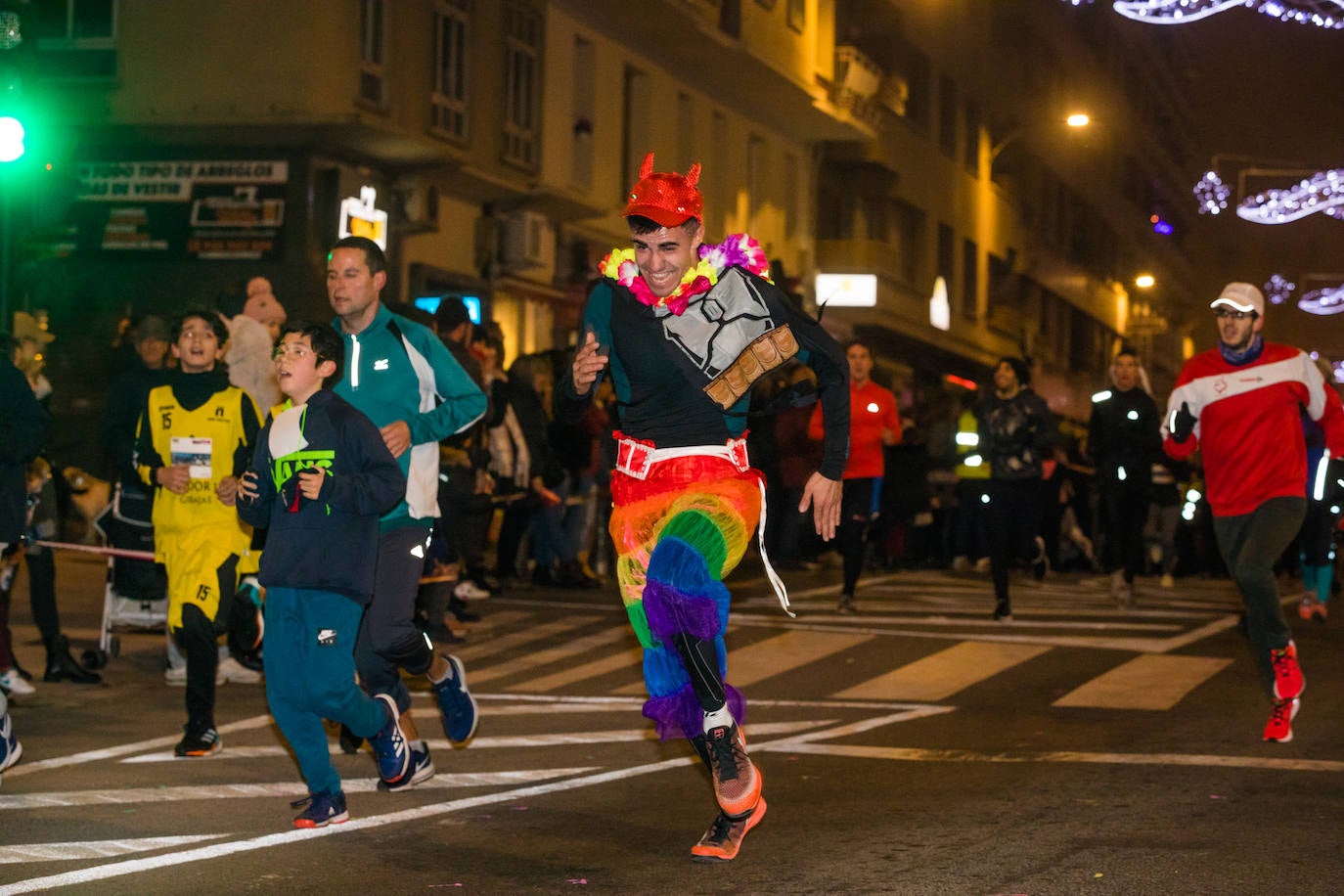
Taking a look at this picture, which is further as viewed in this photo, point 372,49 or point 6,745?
point 372,49

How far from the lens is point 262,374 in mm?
11055

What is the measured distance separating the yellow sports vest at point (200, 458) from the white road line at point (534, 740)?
2.76 ft

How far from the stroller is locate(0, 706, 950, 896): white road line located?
3.84 metres

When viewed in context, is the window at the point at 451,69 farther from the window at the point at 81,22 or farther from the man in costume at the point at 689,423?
the man in costume at the point at 689,423

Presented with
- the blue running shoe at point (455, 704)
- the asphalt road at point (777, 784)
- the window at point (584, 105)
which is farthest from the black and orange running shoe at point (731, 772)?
the window at point (584, 105)

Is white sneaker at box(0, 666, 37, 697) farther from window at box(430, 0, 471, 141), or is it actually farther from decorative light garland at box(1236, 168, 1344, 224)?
decorative light garland at box(1236, 168, 1344, 224)

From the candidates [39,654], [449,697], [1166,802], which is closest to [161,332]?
[39,654]

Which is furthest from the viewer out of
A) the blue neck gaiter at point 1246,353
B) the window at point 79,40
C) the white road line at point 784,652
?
the window at point 79,40

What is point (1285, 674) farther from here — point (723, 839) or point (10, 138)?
point (10, 138)

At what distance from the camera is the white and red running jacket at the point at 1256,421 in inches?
368

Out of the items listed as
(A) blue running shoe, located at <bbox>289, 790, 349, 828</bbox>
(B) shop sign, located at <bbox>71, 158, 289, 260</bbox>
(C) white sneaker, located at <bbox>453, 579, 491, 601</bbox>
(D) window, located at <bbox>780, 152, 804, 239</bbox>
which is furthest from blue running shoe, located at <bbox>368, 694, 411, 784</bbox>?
(D) window, located at <bbox>780, 152, 804, 239</bbox>

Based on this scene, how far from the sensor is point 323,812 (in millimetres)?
6750

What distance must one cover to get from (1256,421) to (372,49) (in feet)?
51.7

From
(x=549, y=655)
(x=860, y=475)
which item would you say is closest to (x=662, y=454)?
(x=549, y=655)
